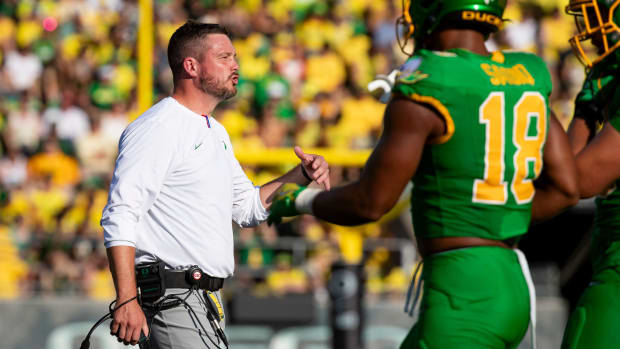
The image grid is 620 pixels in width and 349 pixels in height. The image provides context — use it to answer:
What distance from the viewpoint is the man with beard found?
3.58 metres

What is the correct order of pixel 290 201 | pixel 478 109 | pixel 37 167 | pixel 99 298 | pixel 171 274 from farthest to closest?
pixel 37 167, pixel 99 298, pixel 171 274, pixel 290 201, pixel 478 109

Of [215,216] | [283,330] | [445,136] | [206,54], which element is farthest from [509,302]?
[283,330]

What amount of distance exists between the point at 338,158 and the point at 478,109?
580 cm

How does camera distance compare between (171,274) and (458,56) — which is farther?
(171,274)

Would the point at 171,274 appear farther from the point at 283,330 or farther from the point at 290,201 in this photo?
the point at 283,330

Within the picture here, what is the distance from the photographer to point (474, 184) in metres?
3.04

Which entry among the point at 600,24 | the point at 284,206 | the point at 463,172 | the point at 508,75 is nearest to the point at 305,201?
the point at 284,206

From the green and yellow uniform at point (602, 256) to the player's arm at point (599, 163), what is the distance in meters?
0.07

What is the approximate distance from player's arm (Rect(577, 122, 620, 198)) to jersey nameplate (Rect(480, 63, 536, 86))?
533mm

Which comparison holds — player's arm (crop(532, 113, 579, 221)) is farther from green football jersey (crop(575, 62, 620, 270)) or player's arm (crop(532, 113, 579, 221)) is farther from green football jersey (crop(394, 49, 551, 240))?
green football jersey (crop(575, 62, 620, 270))

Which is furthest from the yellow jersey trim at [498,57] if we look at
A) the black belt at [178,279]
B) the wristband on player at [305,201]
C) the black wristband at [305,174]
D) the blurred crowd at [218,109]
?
the blurred crowd at [218,109]

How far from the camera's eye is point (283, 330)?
314 inches

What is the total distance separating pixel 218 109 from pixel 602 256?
26.3ft

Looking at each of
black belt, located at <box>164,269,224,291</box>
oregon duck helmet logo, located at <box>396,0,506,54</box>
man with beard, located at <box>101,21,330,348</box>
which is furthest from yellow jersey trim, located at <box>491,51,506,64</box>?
black belt, located at <box>164,269,224,291</box>
